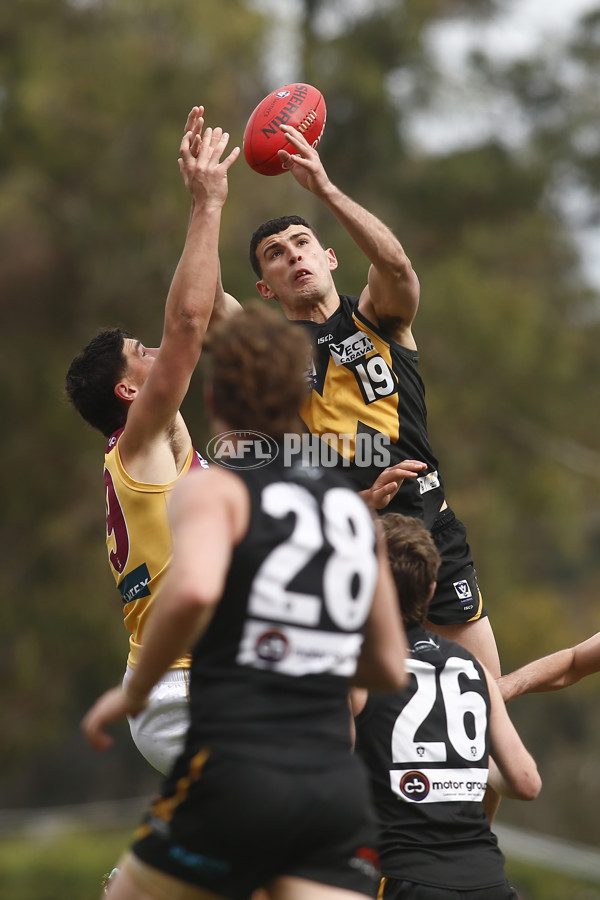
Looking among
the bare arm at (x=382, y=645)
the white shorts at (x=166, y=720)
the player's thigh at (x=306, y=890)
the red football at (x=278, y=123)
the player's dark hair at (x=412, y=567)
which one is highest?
the red football at (x=278, y=123)

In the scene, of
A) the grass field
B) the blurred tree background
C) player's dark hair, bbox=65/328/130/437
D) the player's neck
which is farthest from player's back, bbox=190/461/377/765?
the grass field

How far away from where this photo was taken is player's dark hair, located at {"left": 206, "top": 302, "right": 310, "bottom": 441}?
288cm

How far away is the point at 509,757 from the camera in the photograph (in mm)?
3758

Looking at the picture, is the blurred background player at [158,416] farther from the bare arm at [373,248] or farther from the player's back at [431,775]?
the player's back at [431,775]

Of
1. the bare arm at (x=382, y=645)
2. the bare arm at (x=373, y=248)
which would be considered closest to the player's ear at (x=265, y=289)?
the bare arm at (x=373, y=248)

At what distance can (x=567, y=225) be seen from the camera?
2373cm

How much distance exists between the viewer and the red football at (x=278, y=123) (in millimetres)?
5164

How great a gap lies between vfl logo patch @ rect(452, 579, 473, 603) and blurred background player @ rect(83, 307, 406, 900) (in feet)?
7.42

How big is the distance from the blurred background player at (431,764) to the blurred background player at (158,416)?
2.68ft

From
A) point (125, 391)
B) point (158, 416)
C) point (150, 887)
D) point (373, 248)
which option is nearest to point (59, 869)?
point (125, 391)

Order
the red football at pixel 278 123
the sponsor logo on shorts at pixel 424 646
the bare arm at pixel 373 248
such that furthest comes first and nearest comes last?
the red football at pixel 278 123
the bare arm at pixel 373 248
the sponsor logo on shorts at pixel 424 646

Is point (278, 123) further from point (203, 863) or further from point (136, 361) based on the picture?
point (203, 863)

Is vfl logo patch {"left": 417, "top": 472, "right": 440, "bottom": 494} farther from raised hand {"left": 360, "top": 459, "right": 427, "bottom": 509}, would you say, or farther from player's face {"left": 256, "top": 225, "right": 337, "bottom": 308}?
player's face {"left": 256, "top": 225, "right": 337, "bottom": 308}

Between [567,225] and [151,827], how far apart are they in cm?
2240
